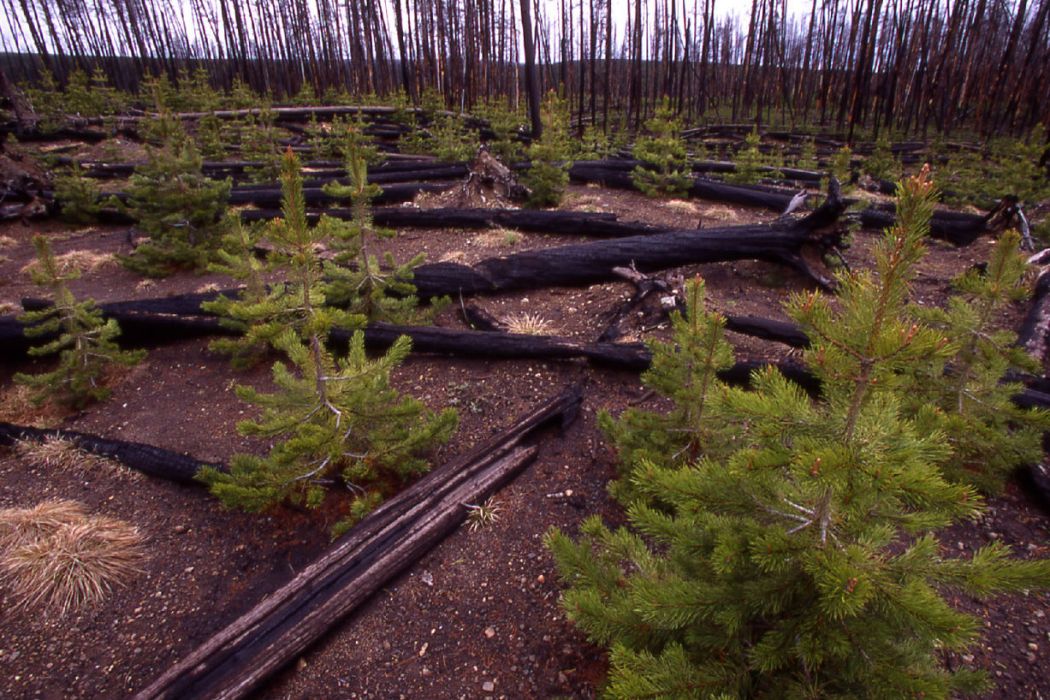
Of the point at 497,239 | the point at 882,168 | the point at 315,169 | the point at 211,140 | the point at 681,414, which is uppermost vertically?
the point at 211,140

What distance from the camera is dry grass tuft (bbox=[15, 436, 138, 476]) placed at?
14.5ft

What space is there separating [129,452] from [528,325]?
3813 mm

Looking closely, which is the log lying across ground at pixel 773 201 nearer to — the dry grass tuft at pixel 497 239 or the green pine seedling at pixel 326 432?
the dry grass tuft at pixel 497 239

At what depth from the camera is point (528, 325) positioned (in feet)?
19.8

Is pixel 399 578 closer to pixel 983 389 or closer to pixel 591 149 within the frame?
pixel 983 389

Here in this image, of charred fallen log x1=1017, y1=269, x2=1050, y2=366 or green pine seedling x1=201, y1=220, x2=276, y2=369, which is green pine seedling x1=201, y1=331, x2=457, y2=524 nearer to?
green pine seedling x1=201, y1=220, x2=276, y2=369

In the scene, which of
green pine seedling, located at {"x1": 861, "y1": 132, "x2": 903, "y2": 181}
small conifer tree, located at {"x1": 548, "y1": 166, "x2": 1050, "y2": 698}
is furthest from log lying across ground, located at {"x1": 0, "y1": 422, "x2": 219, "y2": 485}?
green pine seedling, located at {"x1": 861, "y1": 132, "x2": 903, "y2": 181}

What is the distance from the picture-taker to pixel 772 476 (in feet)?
5.55

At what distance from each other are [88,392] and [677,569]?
236 inches

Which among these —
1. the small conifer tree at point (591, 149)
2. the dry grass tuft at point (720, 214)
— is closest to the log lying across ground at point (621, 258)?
the dry grass tuft at point (720, 214)

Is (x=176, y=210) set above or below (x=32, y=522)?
above

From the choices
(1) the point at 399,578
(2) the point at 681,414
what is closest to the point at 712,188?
(2) the point at 681,414

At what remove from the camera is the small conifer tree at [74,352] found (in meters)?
4.91

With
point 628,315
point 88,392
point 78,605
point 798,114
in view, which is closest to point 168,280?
point 88,392
